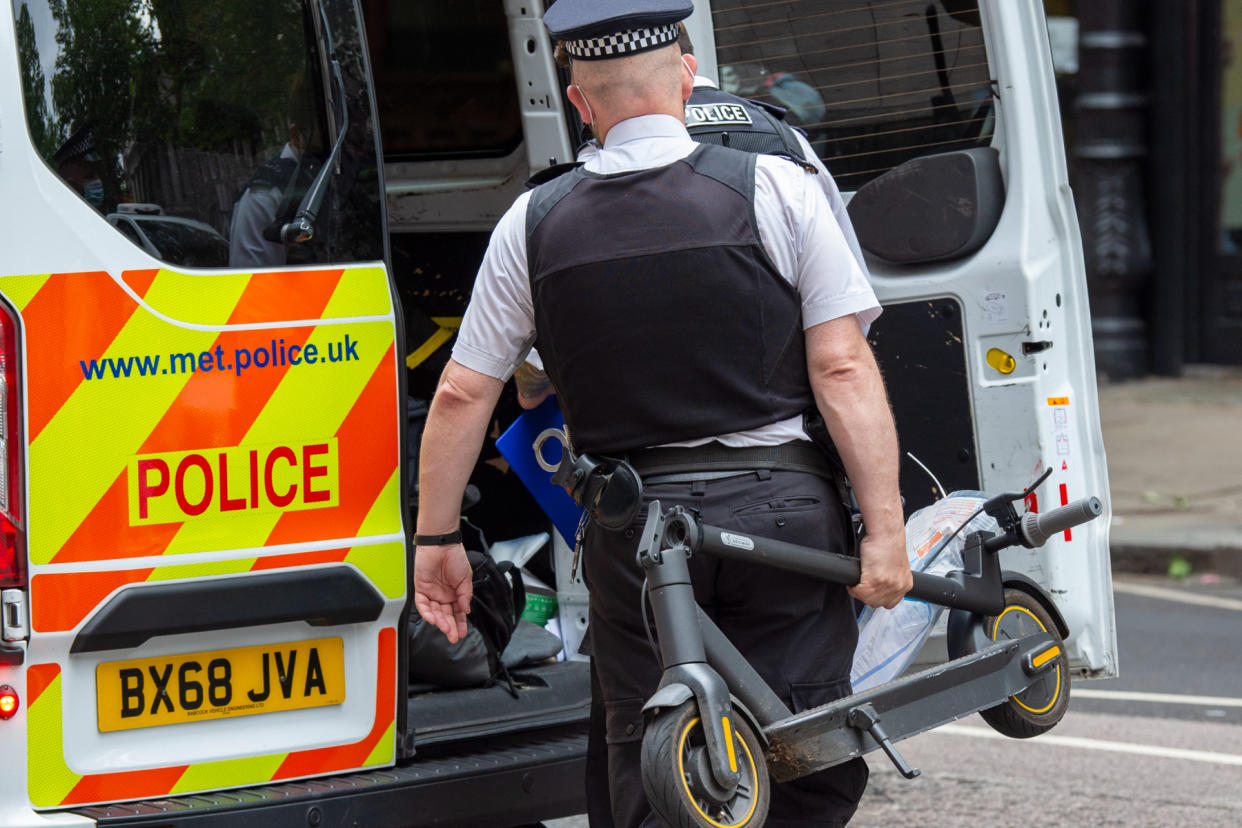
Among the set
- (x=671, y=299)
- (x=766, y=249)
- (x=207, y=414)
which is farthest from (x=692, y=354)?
(x=207, y=414)

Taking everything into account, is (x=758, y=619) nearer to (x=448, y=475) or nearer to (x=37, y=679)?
(x=448, y=475)

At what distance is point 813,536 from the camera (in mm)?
2965

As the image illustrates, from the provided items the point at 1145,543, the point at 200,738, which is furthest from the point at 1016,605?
the point at 1145,543

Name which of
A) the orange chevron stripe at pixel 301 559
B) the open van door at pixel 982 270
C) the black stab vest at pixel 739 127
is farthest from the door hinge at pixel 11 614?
the open van door at pixel 982 270

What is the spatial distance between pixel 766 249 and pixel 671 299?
0.19 meters

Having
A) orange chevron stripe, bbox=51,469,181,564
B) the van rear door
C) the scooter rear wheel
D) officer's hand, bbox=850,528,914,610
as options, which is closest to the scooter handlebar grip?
the scooter rear wheel

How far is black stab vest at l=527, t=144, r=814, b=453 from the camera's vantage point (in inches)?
113

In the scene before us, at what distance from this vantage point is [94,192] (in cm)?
299

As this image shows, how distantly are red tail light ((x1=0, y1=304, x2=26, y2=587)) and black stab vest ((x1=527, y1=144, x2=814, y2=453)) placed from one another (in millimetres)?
911

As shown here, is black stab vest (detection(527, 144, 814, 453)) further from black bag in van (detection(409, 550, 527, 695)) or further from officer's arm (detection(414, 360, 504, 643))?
black bag in van (detection(409, 550, 527, 695))

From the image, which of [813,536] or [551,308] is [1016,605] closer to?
[813,536]

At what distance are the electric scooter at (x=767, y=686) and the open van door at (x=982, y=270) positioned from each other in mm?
336

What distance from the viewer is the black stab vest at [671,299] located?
2.88 m

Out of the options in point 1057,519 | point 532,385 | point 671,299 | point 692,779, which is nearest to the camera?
point 692,779
